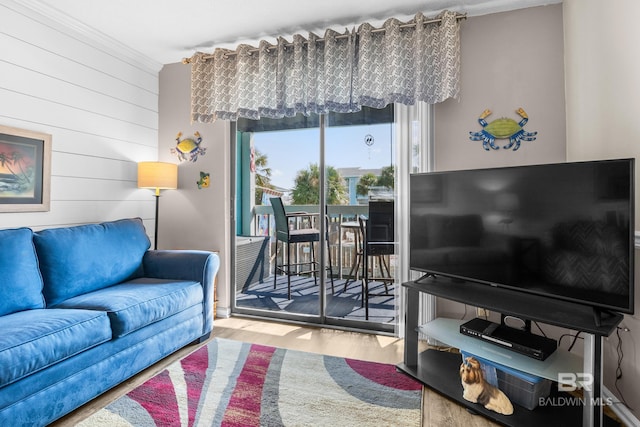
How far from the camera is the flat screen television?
61.2 inches

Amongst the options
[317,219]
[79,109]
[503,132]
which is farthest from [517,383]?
[79,109]

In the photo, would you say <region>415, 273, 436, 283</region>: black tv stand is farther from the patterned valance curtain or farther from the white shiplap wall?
the white shiplap wall

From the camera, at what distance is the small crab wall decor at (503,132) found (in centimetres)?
248

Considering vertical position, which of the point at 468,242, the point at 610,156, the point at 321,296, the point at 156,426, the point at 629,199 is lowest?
the point at 156,426

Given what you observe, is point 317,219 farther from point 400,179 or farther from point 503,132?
point 503,132

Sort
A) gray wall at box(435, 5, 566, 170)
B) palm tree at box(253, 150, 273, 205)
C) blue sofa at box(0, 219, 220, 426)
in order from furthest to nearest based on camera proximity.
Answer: palm tree at box(253, 150, 273, 205) < gray wall at box(435, 5, 566, 170) < blue sofa at box(0, 219, 220, 426)

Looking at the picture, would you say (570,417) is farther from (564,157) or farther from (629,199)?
(564,157)

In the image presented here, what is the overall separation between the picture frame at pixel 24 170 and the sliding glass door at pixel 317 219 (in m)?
1.46

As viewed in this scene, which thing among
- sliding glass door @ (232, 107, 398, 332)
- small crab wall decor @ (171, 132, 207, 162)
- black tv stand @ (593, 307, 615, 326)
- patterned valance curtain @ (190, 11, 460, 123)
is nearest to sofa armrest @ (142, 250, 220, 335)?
sliding glass door @ (232, 107, 398, 332)

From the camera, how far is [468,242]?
2.12m

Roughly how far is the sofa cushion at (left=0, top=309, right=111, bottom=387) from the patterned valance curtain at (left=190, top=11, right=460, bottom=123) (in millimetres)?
1943

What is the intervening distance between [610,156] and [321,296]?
2260 mm

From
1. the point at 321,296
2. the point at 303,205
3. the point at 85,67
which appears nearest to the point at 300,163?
the point at 303,205

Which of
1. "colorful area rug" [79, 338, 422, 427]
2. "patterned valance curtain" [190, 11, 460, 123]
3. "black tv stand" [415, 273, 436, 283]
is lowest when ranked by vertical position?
"colorful area rug" [79, 338, 422, 427]
